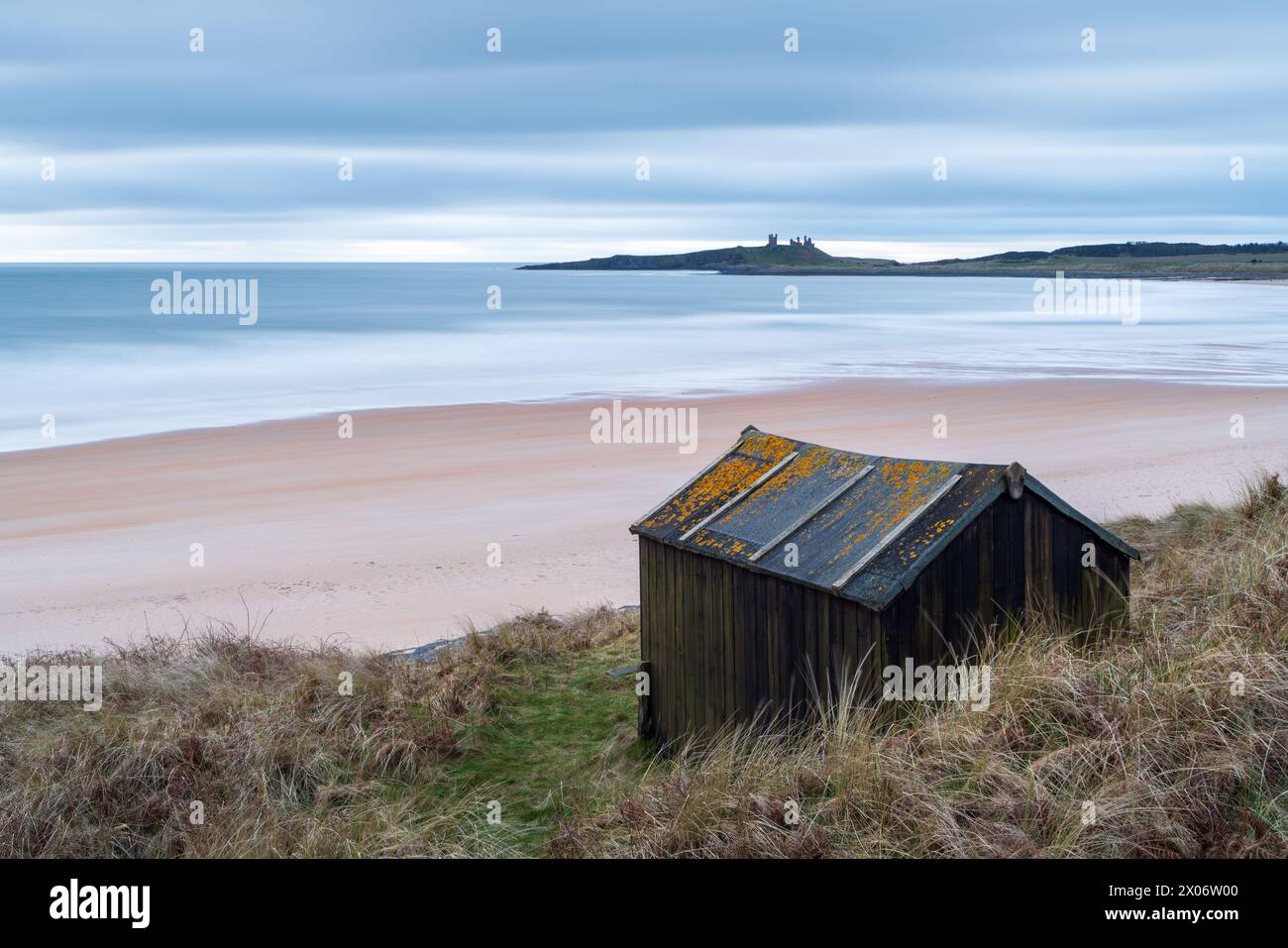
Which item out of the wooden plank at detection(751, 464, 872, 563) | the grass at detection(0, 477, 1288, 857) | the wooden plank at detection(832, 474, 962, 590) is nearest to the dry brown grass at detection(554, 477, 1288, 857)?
the grass at detection(0, 477, 1288, 857)

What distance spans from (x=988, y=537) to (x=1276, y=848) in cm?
257

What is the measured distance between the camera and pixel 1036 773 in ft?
17.4

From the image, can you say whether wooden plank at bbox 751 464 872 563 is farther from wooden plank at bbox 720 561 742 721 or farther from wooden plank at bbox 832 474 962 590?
wooden plank at bbox 832 474 962 590

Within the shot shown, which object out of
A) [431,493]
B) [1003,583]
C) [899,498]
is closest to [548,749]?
[899,498]

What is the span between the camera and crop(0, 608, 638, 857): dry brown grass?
20.7ft

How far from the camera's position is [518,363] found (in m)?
49.2

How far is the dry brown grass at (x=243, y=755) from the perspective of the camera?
6.30 metres

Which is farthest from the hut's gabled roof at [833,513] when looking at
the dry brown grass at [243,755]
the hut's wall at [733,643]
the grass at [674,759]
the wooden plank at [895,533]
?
the dry brown grass at [243,755]

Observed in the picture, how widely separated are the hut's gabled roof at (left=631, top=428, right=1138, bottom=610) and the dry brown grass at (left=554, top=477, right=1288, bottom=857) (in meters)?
0.77

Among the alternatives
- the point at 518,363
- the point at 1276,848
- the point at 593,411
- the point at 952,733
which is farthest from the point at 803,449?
the point at 518,363

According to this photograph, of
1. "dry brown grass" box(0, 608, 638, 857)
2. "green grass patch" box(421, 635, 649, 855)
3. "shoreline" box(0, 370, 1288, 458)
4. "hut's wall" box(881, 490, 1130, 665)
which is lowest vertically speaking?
"green grass patch" box(421, 635, 649, 855)

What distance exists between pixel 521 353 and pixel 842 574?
160 feet

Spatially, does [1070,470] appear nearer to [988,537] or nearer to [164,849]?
[988,537]

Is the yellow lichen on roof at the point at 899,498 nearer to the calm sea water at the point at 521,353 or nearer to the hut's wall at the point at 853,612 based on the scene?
the hut's wall at the point at 853,612
